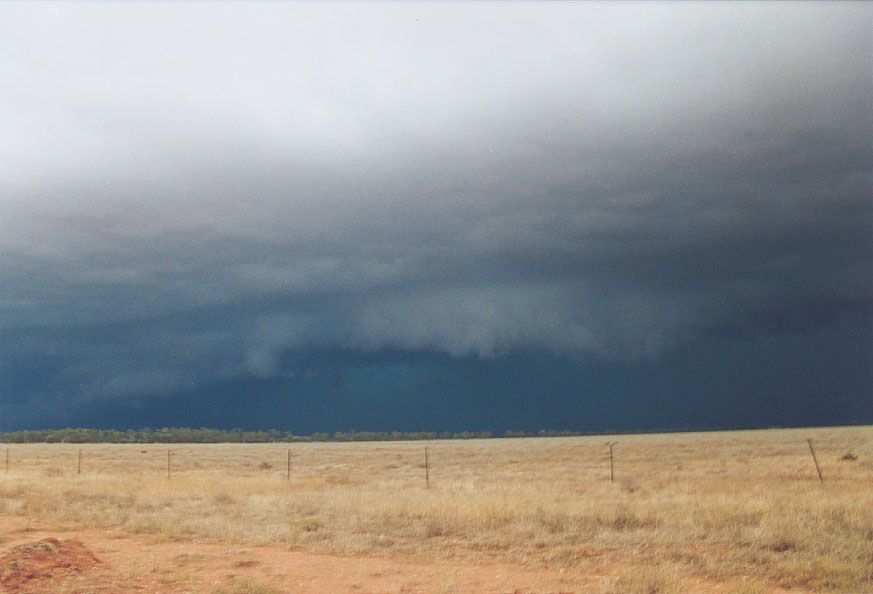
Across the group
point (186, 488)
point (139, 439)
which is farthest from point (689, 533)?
point (139, 439)

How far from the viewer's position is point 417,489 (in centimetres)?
2823

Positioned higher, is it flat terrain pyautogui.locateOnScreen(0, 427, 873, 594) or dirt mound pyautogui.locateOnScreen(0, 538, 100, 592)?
dirt mound pyautogui.locateOnScreen(0, 538, 100, 592)

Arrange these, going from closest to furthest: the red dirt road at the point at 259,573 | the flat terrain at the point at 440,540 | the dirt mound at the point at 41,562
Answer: the dirt mound at the point at 41,562
the red dirt road at the point at 259,573
the flat terrain at the point at 440,540

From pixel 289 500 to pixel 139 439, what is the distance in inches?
7643

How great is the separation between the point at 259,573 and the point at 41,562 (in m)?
3.89

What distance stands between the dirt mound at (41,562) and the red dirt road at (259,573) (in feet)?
0.05

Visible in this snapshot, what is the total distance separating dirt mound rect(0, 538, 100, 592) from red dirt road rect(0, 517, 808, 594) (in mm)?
16

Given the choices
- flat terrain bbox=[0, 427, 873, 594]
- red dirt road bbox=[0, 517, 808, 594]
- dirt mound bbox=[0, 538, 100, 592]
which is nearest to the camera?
dirt mound bbox=[0, 538, 100, 592]

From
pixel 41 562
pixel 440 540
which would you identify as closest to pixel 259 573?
pixel 41 562

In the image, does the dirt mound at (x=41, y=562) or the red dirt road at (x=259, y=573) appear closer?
the dirt mound at (x=41, y=562)

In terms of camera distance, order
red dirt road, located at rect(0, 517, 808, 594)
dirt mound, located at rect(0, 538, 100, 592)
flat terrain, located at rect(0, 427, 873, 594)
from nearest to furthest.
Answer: dirt mound, located at rect(0, 538, 100, 592) < red dirt road, located at rect(0, 517, 808, 594) < flat terrain, located at rect(0, 427, 873, 594)

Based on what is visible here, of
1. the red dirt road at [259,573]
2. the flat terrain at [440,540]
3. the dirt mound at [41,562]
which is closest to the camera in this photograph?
the dirt mound at [41,562]

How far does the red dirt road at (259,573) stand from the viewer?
12.0 m

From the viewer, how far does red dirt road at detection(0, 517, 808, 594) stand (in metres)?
12.0
